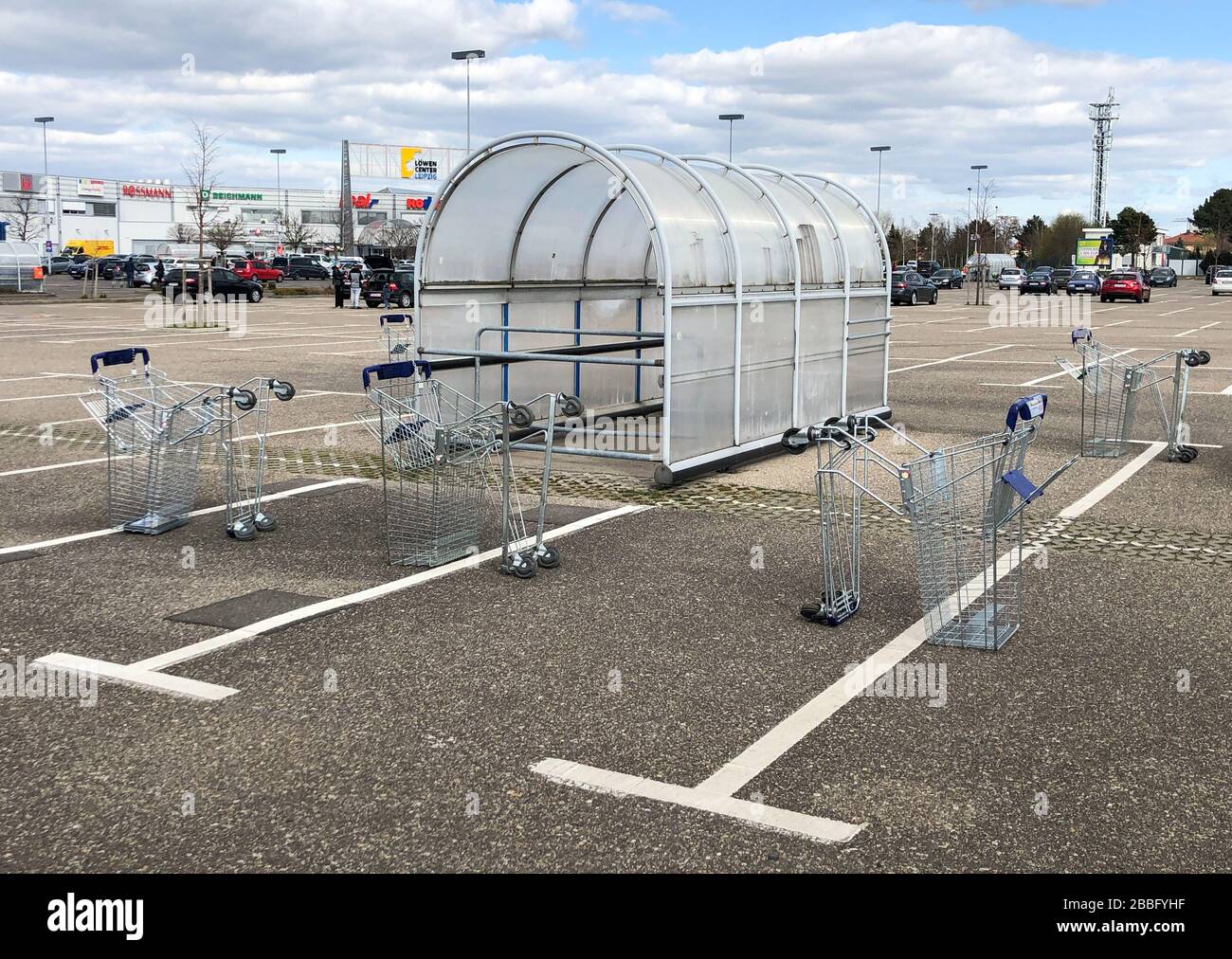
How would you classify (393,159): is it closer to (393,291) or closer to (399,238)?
(399,238)

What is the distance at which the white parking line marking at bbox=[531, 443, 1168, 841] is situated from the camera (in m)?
4.11

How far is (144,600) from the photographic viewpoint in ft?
21.9

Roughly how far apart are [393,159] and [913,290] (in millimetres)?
56807

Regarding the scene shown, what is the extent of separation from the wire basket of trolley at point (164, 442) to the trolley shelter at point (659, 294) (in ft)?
10.1

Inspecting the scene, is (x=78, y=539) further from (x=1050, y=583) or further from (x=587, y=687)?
(x=1050, y=583)

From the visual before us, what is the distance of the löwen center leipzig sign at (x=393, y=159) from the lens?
3649 inches

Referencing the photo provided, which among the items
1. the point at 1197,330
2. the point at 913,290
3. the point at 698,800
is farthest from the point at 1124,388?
the point at 913,290

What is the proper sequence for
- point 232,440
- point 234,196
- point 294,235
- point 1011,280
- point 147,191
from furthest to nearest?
point 234,196
point 147,191
point 294,235
point 1011,280
point 232,440

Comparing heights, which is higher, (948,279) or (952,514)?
(948,279)

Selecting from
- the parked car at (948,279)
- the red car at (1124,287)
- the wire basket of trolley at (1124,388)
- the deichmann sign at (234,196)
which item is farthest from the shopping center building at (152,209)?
the wire basket of trolley at (1124,388)

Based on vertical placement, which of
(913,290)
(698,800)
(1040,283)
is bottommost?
(698,800)

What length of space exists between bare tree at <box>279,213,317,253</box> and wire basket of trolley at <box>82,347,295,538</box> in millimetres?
89691

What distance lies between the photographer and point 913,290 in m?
47.9

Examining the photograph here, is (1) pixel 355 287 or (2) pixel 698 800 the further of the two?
(1) pixel 355 287
